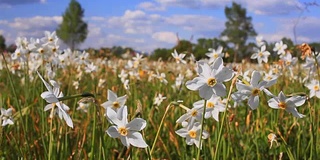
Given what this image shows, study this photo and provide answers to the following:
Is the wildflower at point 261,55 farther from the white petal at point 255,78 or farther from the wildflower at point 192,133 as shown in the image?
the white petal at point 255,78

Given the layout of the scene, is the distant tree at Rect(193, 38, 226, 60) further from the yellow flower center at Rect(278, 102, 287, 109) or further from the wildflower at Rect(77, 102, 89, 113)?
the yellow flower center at Rect(278, 102, 287, 109)

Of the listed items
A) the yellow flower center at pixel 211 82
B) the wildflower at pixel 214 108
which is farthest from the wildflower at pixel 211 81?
the wildflower at pixel 214 108

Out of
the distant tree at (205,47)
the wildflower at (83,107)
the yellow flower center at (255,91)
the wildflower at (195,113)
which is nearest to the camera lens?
the yellow flower center at (255,91)

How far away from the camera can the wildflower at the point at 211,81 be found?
1.37m

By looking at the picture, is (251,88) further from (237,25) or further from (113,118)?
(237,25)

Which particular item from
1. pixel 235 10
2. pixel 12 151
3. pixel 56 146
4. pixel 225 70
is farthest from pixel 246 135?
pixel 235 10

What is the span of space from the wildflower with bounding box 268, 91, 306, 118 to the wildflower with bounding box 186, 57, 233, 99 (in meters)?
0.25

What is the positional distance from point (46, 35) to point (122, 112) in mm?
2186

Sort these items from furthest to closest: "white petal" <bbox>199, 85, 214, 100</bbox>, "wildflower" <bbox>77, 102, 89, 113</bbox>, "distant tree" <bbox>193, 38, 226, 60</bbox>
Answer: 1. "distant tree" <bbox>193, 38, 226, 60</bbox>
2. "wildflower" <bbox>77, 102, 89, 113</bbox>
3. "white petal" <bbox>199, 85, 214, 100</bbox>

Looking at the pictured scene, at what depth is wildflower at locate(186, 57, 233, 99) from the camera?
4.50 ft

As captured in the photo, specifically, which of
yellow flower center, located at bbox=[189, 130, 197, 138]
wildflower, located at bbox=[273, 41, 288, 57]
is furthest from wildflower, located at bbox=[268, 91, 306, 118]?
wildflower, located at bbox=[273, 41, 288, 57]

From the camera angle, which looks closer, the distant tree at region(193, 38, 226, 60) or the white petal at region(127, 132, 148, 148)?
the white petal at region(127, 132, 148, 148)

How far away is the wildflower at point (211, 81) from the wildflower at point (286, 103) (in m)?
0.25

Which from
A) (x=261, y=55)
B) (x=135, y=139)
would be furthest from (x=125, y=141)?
(x=261, y=55)
